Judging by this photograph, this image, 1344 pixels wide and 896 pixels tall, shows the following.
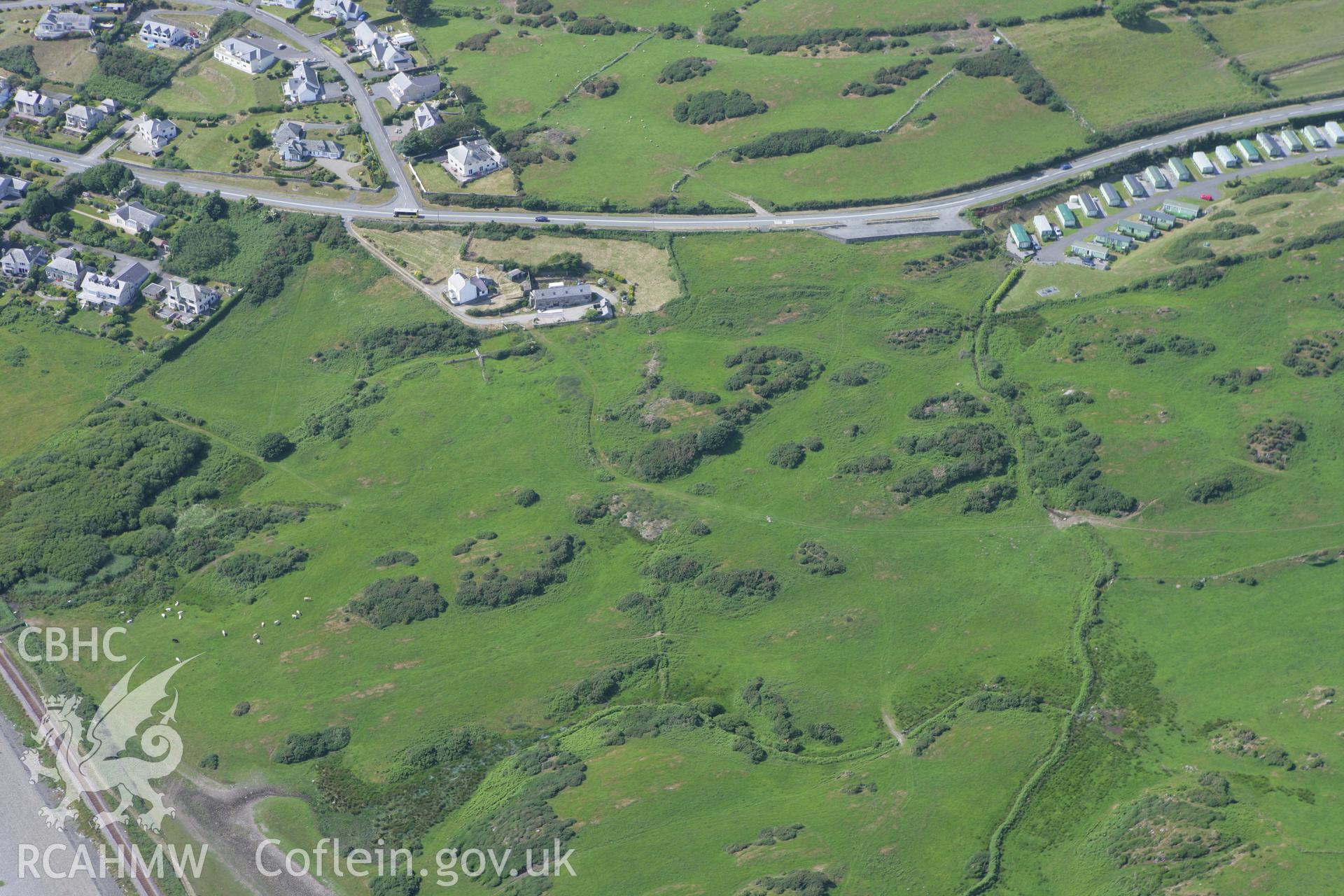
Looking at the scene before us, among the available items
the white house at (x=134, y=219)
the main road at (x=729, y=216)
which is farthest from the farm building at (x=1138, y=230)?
the white house at (x=134, y=219)

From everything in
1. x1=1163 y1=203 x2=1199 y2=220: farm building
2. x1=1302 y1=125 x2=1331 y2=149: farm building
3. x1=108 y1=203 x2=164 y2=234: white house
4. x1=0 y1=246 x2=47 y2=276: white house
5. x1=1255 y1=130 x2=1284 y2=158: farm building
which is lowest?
x1=0 y1=246 x2=47 y2=276: white house

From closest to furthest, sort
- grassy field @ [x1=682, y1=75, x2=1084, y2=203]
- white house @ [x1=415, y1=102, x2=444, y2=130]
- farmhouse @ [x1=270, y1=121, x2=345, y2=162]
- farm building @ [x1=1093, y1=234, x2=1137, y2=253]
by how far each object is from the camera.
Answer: farm building @ [x1=1093, y1=234, x2=1137, y2=253] → grassy field @ [x1=682, y1=75, x2=1084, y2=203] → farmhouse @ [x1=270, y1=121, x2=345, y2=162] → white house @ [x1=415, y1=102, x2=444, y2=130]

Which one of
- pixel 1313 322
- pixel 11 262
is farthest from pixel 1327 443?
pixel 11 262

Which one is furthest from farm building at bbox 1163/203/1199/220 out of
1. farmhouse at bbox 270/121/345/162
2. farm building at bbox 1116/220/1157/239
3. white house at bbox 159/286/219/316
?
white house at bbox 159/286/219/316

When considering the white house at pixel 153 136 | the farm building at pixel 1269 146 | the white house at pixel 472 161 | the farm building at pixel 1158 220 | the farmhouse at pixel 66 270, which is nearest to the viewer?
the farmhouse at pixel 66 270

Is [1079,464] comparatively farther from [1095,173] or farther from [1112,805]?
[1095,173]

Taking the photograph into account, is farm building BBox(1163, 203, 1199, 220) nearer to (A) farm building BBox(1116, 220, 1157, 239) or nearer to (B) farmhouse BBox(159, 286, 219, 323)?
(A) farm building BBox(1116, 220, 1157, 239)

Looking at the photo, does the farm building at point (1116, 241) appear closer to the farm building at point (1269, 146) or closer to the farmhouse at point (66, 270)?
the farm building at point (1269, 146)
